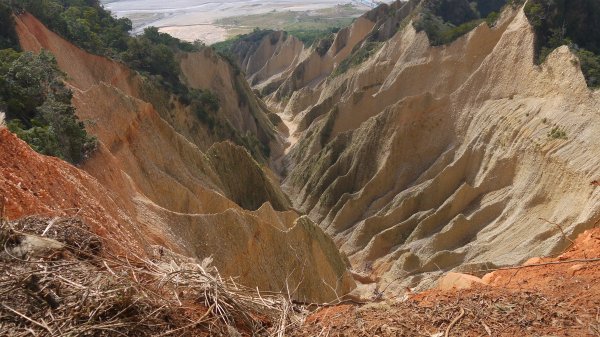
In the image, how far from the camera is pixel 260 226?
1798cm

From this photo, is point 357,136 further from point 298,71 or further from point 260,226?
point 298,71

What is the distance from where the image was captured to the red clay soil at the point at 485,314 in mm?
5953

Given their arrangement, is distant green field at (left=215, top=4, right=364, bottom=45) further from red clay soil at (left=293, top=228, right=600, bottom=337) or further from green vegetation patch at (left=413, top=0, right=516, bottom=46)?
red clay soil at (left=293, top=228, right=600, bottom=337)

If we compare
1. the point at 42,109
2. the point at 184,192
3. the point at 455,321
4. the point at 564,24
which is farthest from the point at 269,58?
the point at 455,321

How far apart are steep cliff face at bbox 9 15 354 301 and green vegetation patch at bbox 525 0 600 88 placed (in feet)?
59.2

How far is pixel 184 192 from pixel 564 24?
25.7m

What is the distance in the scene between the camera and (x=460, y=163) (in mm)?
29484

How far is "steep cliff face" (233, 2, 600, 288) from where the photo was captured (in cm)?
2327

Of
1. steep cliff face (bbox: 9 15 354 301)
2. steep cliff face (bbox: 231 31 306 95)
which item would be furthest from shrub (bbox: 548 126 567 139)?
steep cliff face (bbox: 231 31 306 95)

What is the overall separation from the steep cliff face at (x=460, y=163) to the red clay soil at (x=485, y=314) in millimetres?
10801

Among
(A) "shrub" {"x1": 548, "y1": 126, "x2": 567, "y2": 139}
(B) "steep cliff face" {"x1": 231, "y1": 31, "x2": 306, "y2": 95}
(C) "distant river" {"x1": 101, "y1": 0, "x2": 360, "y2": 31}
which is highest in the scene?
(C) "distant river" {"x1": 101, "y1": 0, "x2": 360, "y2": 31}

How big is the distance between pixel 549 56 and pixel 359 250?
49.5 ft

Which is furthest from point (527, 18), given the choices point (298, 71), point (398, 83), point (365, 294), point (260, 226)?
point (298, 71)

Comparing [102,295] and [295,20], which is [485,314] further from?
[295,20]
